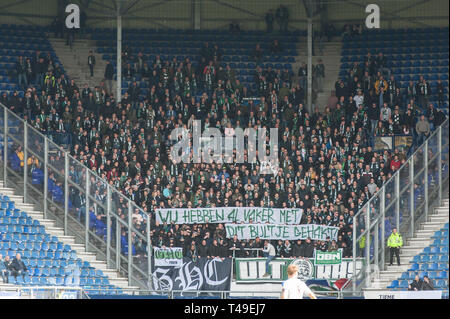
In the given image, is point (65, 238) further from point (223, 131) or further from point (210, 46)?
point (210, 46)

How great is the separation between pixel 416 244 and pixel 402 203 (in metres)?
1.22

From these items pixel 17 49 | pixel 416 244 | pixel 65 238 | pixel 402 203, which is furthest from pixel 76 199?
pixel 17 49

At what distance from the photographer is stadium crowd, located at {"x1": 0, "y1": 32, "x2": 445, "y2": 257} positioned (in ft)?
86.0

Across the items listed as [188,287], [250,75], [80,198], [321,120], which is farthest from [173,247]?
[250,75]

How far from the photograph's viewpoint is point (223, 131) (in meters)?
29.4

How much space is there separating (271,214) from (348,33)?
1053 centimetres

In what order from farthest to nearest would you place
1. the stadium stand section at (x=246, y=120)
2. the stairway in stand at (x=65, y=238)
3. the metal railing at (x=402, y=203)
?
the stadium stand section at (x=246, y=120), the stairway in stand at (x=65, y=238), the metal railing at (x=402, y=203)

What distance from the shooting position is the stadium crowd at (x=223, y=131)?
2620 cm

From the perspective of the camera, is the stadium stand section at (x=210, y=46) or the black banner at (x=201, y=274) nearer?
the black banner at (x=201, y=274)

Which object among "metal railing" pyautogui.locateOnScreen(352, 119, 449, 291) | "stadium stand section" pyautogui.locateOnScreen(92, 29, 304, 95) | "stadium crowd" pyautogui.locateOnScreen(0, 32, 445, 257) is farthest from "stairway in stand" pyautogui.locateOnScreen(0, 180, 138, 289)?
"stadium stand section" pyautogui.locateOnScreen(92, 29, 304, 95)

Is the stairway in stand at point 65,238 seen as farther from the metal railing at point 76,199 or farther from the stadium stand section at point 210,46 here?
the stadium stand section at point 210,46

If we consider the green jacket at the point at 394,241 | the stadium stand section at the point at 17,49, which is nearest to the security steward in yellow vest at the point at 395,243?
the green jacket at the point at 394,241

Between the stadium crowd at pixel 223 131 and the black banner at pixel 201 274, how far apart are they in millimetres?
250

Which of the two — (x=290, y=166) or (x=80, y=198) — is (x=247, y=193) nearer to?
(x=290, y=166)
